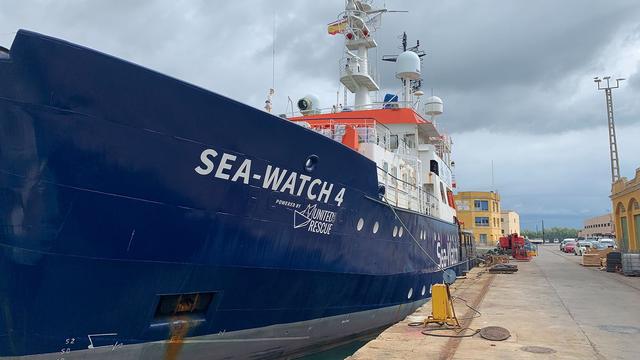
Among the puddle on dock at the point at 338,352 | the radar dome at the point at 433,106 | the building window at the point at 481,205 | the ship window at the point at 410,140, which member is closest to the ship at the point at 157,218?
the puddle on dock at the point at 338,352

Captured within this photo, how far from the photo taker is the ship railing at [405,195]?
33.5 feet

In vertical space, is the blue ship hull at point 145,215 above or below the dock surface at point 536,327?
above

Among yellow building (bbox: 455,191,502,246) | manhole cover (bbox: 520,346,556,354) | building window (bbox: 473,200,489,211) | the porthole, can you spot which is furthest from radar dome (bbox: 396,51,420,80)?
building window (bbox: 473,200,489,211)

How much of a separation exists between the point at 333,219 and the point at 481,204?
52292 mm

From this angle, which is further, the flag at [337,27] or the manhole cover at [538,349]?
the flag at [337,27]

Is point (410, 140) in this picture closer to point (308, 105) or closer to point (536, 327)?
point (308, 105)

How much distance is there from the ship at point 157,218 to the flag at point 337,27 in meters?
9.63

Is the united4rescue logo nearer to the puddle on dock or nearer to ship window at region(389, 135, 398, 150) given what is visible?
the puddle on dock

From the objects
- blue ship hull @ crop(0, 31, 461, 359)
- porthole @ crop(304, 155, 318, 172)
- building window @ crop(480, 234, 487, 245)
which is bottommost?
blue ship hull @ crop(0, 31, 461, 359)

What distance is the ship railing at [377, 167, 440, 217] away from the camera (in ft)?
33.5

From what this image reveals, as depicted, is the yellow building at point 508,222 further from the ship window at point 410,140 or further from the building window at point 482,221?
the ship window at point 410,140

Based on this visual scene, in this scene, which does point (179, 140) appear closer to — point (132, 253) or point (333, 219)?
point (132, 253)

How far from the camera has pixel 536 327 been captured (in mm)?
8258

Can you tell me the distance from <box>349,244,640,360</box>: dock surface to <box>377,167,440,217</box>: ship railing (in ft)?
8.07
